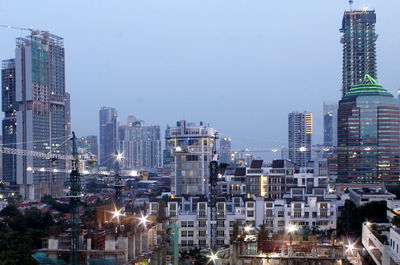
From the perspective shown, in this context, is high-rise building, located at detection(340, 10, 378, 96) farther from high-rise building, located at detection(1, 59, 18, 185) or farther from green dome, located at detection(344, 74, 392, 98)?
high-rise building, located at detection(1, 59, 18, 185)

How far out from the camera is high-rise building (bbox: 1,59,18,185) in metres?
65.6

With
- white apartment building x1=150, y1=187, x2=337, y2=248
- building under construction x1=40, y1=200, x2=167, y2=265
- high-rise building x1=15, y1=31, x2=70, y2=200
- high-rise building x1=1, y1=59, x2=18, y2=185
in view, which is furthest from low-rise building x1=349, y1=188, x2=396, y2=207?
high-rise building x1=1, y1=59, x2=18, y2=185

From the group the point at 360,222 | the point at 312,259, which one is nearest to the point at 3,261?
the point at 312,259

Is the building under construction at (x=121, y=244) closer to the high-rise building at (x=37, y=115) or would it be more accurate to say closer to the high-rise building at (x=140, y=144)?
the high-rise building at (x=37, y=115)

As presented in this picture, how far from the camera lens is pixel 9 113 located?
68000mm

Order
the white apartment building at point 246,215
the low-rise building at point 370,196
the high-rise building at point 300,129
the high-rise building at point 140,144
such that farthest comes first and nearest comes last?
the high-rise building at point 140,144, the high-rise building at point 300,129, the low-rise building at point 370,196, the white apartment building at point 246,215

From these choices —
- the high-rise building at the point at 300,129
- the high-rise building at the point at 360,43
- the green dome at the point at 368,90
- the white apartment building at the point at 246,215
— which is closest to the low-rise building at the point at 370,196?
the white apartment building at the point at 246,215

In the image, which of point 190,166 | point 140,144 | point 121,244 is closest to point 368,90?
point 190,166

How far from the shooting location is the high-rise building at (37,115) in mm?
61125

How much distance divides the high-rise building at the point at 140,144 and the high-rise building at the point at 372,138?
224ft

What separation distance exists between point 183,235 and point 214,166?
5.53 meters

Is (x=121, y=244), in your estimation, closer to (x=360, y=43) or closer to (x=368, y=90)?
(x=368, y=90)

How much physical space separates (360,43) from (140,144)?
6012 cm

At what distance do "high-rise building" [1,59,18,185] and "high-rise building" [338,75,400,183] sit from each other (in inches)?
1710
